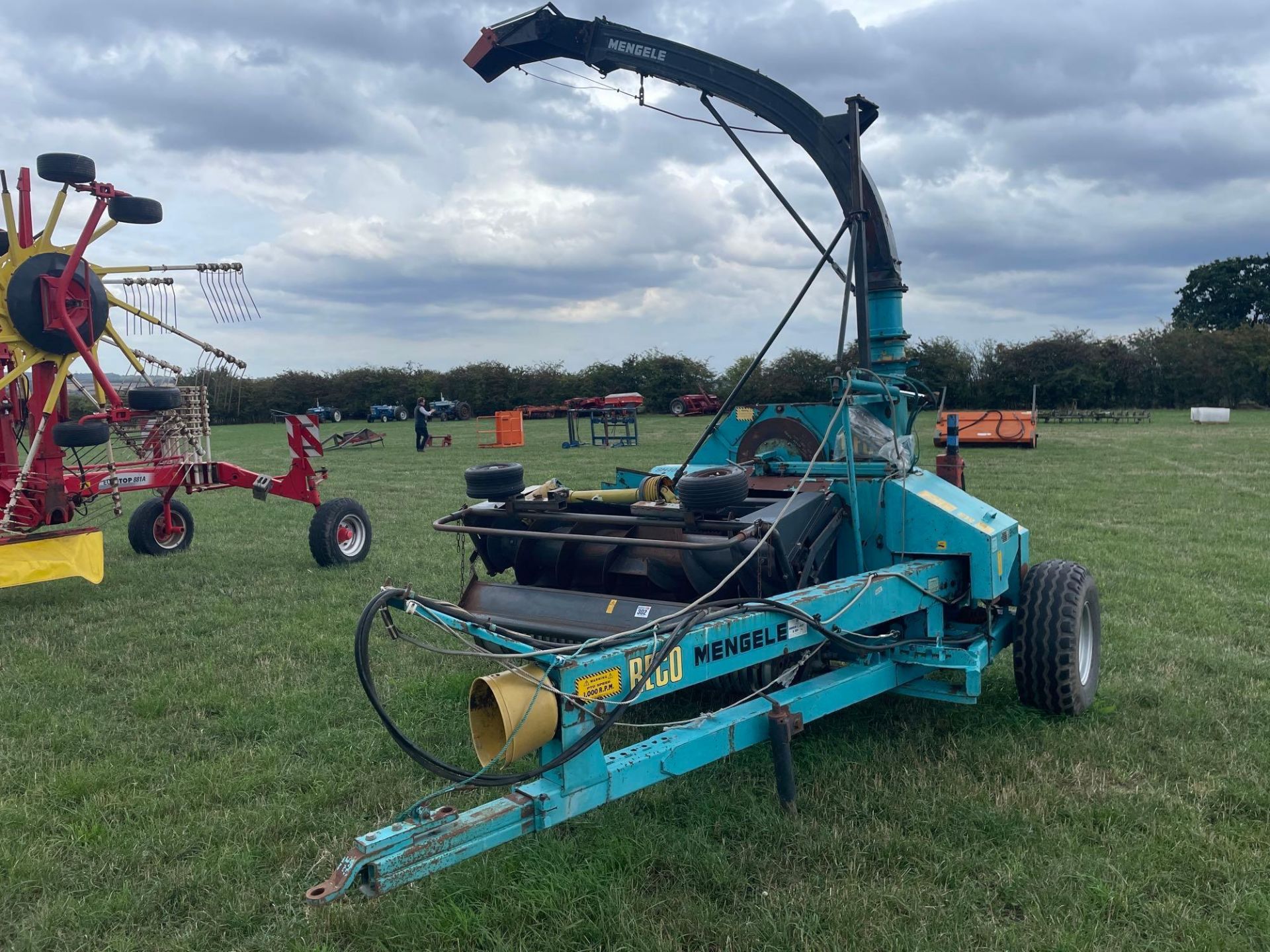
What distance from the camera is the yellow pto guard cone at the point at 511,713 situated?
2.73 metres

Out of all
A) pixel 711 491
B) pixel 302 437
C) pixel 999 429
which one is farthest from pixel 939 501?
pixel 999 429

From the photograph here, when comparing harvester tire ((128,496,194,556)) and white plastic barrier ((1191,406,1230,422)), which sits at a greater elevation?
white plastic barrier ((1191,406,1230,422))

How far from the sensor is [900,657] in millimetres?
4422

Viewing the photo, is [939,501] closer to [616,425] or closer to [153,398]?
[153,398]

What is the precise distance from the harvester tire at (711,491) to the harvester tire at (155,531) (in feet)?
27.7

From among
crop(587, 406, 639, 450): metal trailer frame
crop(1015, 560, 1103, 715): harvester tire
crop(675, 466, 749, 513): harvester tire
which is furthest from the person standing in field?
crop(675, 466, 749, 513): harvester tire

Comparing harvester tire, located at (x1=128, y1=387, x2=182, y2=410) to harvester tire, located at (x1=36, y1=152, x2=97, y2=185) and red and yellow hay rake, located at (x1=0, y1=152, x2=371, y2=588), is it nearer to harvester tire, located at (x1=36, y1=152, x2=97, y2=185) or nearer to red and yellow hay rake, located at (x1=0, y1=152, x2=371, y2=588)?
red and yellow hay rake, located at (x1=0, y1=152, x2=371, y2=588)

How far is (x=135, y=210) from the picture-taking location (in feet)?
25.4

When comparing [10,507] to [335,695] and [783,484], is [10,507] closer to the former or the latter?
[335,695]

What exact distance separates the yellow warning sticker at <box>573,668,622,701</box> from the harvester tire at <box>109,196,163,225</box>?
689 centimetres

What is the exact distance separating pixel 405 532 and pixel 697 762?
29.0ft

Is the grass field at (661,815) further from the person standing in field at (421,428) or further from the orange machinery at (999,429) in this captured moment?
the person standing in field at (421,428)

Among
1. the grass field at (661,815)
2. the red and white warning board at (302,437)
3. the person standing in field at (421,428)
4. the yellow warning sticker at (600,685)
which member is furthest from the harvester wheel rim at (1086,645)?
the person standing in field at (421,428)

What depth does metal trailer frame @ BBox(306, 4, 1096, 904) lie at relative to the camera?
9.41 feet
